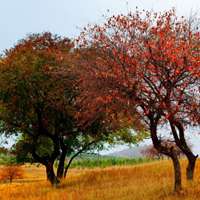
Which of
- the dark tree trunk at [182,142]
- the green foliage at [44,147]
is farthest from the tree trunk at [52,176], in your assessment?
the dark tree trunk at [182,142]

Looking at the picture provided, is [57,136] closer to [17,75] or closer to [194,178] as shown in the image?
[17,75]

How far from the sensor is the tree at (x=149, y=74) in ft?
79.8

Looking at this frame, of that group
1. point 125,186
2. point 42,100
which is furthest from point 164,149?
point 42,100

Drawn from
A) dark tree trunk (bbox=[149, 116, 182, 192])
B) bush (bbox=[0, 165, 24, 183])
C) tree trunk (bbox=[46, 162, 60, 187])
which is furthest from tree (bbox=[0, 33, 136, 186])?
bush (bbox=[0, 165, 24, 183])

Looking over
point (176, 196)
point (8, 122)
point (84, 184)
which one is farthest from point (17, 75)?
point (176, 196)

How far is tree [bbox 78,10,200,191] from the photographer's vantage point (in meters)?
24.3

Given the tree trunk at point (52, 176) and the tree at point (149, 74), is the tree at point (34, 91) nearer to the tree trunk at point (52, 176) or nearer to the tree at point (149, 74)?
the tree trunk at point (52, 176)

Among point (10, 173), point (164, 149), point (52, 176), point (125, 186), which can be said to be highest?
point (10, 173)

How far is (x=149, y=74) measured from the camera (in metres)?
24.7

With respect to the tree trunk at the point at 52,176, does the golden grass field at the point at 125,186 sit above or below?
below

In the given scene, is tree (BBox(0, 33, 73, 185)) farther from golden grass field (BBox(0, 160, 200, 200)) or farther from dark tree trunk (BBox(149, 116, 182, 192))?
dark tree trunk (BBox(149, 116, 182, 192))

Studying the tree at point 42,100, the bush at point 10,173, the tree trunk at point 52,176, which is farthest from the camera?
the bush at point 10,173

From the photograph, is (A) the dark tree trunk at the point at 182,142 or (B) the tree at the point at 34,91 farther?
(B) the tree at the point at 34,91

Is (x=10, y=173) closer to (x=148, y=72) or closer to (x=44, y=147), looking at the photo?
(x=44, y=147)
